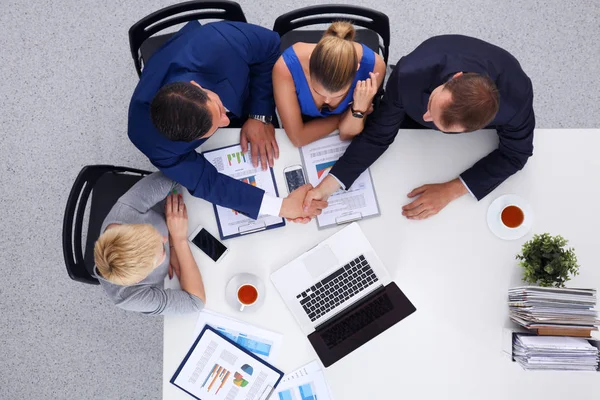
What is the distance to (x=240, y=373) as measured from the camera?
5.58 ft

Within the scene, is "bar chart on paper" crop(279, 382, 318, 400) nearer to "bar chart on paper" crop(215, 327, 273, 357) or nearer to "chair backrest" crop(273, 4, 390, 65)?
"bar chart on paper" crop(215, 327, 273, 357)

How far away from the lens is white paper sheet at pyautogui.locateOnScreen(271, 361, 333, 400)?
66.8 inches

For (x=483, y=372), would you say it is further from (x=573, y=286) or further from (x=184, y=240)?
(x=184, y=240)

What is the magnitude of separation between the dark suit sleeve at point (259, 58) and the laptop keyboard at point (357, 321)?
0.82m

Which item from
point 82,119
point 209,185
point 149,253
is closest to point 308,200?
point 209,185

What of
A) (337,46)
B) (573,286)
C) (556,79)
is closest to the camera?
(337,46)

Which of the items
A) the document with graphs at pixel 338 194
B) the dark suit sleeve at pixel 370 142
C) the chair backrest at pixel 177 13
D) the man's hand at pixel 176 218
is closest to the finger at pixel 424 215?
the document with graphs at pixel 338 194

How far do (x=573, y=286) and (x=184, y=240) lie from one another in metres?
1.35

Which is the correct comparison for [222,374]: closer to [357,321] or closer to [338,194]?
[357,321]

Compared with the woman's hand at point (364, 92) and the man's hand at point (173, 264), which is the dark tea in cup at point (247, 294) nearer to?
the man's hand at point (173, 264)

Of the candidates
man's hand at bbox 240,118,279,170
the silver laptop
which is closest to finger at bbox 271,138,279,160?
man's hand at bbox 240,118,279,170

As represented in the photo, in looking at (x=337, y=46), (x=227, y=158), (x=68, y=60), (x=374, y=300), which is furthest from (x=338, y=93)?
(x=68, y=60)

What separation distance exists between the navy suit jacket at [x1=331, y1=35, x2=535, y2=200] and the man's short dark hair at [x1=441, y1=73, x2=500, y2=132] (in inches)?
4.5

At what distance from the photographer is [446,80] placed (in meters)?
1.55
